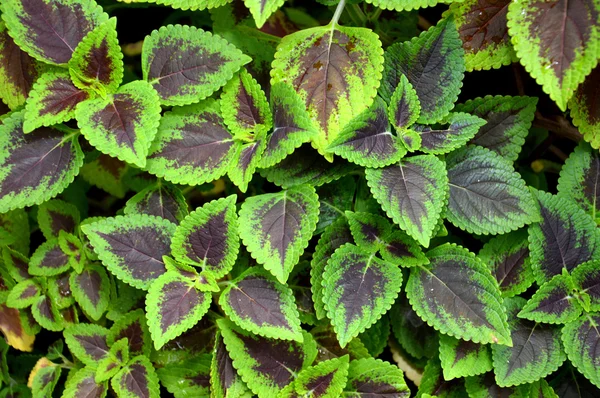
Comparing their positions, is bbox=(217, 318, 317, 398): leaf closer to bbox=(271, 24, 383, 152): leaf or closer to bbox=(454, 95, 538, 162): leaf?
bbox=(271, 24, 383, 152): leaf

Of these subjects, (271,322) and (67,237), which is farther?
(67,237)

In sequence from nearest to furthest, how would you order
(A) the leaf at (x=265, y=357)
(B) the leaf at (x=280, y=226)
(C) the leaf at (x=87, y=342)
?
(B) the leaf at (x=280, y=226) → (A) the leaf at (x=265, y=357) → (C) the leaf at (x=87, y=342)

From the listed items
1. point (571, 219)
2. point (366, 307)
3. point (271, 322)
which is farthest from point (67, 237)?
point (571, 219)

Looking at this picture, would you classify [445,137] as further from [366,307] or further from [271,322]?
[271,322]

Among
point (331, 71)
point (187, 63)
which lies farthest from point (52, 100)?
point (331, 71)

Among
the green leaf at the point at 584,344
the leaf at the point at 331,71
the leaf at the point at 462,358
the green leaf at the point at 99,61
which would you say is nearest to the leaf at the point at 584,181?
the green leaf at the point at 584,344

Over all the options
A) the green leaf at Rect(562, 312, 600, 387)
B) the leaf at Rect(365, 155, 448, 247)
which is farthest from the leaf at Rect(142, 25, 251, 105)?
the green leaf at Rect(562, 312, 600, 387)

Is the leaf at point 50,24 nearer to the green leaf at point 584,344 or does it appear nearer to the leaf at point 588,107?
the leaf at point 588,107

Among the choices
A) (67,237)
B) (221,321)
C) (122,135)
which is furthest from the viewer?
(67,237)
